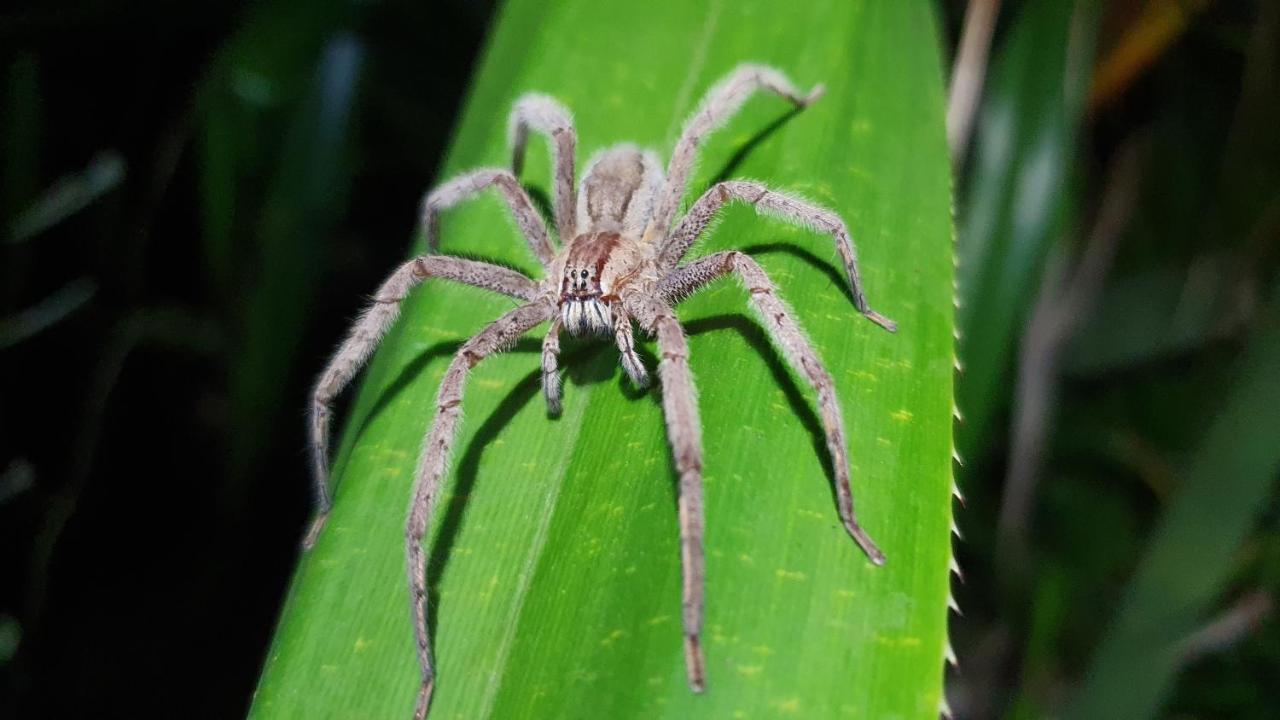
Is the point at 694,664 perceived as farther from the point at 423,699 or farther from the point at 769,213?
the point at 769,213

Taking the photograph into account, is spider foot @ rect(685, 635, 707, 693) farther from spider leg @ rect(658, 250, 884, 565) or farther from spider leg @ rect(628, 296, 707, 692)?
spider leg @ rect(658, 250, 884, 565)

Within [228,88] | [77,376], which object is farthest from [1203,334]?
[77,376]

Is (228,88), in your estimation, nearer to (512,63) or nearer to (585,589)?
(512,63)

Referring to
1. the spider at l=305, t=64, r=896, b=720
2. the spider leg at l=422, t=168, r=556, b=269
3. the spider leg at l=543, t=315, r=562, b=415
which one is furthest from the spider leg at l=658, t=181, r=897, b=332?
the spider leg at l=543, t=315, r=562, b=415

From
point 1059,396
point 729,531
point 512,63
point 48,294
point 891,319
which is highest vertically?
point 512,63

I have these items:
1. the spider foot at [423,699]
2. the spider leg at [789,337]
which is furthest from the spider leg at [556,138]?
the spider foot at [423,699]

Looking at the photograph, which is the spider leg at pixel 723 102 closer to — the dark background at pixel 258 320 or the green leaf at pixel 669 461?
the green leaf at pixel 669 461
